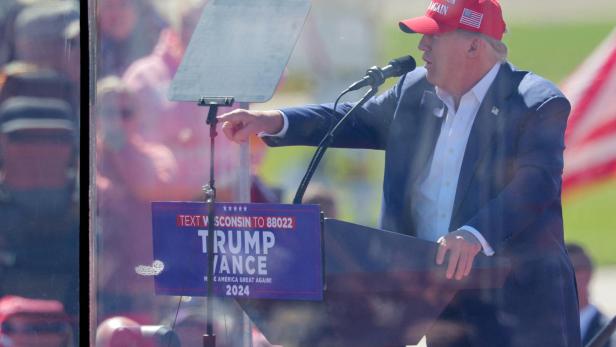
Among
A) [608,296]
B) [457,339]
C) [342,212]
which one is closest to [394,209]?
[342,212]

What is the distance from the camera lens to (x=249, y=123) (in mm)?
2496

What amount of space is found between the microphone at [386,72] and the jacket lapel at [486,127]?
0.57 ft

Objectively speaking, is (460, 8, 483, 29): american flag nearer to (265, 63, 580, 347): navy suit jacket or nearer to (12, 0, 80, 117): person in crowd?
(265, 63, 580, 347): navy suit jacket

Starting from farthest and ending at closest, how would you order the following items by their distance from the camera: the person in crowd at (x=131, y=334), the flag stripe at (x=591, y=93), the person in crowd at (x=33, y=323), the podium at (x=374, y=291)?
the person in crowd at (x=33, y=323), the person in crowd at (x=131, y=334), the podium at (x=374, y=291), the flag stripe at (x=591, y=93)

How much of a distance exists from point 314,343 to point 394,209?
1.13 feet

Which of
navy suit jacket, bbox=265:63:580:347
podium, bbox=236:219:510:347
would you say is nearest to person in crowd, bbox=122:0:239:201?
podium, bbox=236:219:510:347

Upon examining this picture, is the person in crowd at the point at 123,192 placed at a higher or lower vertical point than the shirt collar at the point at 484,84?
lower

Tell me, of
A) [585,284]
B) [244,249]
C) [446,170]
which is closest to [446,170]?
[446,170]

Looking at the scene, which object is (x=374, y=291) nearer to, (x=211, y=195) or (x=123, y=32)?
(x=211, y=195)

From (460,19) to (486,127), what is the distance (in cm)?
22

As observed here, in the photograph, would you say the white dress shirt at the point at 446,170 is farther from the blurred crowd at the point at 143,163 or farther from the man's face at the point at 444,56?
the blurred crowd at the point at 143,163

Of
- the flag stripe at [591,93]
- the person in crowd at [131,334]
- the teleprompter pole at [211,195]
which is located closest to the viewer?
the flag stripe at [591,93]

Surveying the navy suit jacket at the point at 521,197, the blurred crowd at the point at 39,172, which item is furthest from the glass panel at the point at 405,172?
the blurred crowd at the point at 39,172

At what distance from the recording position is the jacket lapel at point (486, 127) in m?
2.32
